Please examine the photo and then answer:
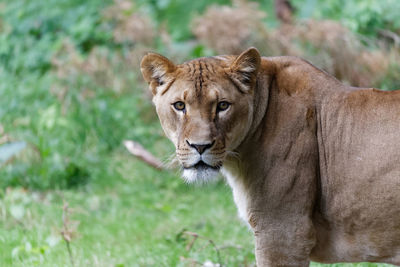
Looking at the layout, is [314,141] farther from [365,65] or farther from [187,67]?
[365,65]

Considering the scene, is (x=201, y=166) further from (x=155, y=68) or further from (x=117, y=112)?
(x=117, y=112)

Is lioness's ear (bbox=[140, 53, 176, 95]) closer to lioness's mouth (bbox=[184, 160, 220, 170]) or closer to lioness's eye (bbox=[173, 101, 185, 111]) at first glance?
lioness's eye (bbox=[173, 101, 185, 111])

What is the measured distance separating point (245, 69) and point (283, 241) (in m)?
1.12

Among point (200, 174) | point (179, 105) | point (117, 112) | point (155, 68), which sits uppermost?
point (155, 68)

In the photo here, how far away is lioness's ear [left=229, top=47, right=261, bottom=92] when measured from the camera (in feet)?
12.9

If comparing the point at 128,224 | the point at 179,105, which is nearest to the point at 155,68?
the point at 179,105

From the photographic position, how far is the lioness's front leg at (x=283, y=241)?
152 inches

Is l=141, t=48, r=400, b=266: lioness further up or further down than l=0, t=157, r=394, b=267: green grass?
further up

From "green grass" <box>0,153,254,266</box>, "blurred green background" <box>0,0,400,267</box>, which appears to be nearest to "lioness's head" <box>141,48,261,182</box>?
"blurred green background" <box>0,0,400,267</box>

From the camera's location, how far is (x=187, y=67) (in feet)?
13.3

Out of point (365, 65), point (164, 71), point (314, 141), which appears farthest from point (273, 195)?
point (365, 65)

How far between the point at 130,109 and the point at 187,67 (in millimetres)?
6037

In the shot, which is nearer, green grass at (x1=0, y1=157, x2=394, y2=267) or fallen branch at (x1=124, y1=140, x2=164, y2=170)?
green grass at (x1=0, y1=157, x2=394, y2=267)

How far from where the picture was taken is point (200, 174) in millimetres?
3768
